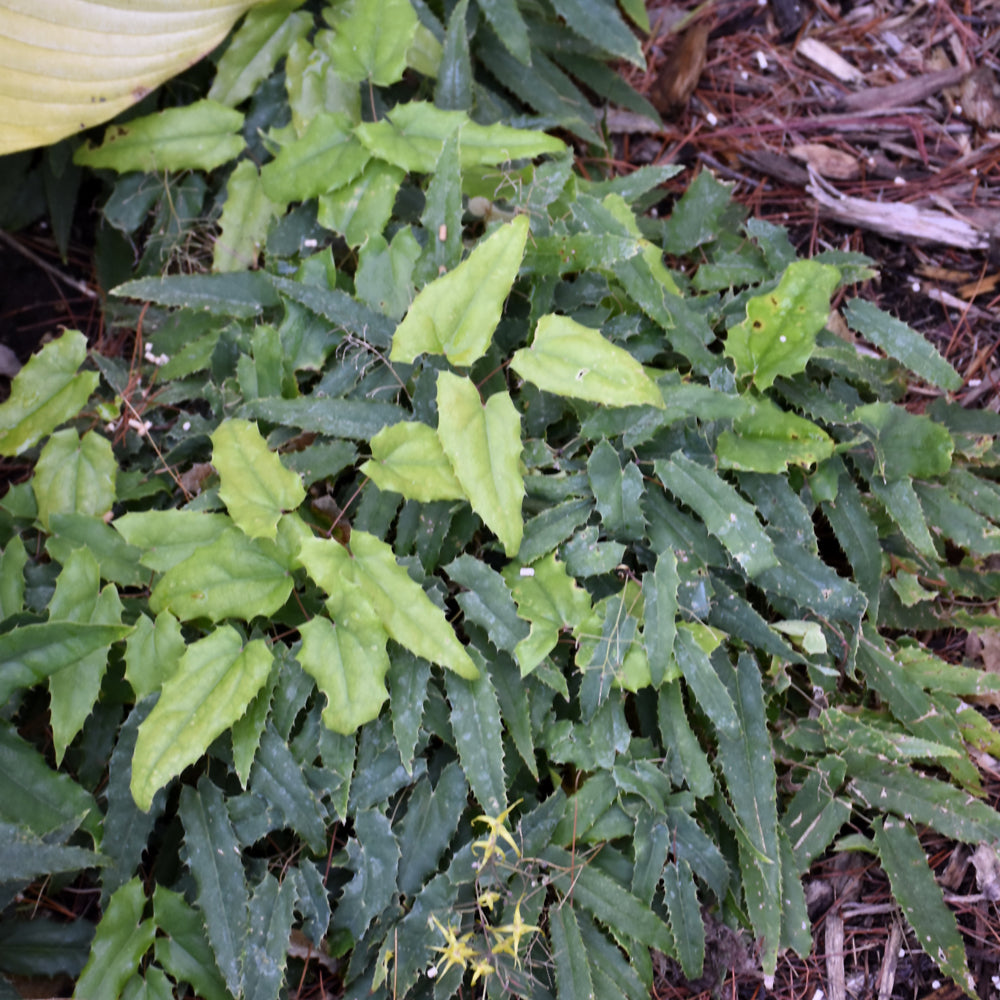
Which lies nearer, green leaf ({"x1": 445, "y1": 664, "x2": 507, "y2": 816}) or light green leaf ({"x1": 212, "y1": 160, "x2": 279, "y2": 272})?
green leaf ({"x1": 445, "y1": 664, "x2": 507, "y2": 816})

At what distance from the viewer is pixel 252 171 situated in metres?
1.79

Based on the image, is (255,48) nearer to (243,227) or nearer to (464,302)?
(243,227)

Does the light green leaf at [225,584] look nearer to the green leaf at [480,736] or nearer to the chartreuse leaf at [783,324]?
the green leaf at [480,736]

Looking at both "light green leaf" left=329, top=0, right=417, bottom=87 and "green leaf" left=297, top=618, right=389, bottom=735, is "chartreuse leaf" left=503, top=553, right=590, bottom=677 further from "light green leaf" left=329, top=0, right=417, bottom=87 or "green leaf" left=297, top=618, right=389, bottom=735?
"light green leaf" left=329, top=0, right=417, bottom=87

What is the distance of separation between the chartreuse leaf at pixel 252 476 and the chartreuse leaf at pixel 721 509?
2.16 ft

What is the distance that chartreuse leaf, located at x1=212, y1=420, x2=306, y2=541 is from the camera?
54.7 inches

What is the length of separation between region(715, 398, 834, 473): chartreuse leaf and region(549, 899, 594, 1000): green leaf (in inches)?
32.4

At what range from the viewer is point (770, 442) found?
57.8 inches

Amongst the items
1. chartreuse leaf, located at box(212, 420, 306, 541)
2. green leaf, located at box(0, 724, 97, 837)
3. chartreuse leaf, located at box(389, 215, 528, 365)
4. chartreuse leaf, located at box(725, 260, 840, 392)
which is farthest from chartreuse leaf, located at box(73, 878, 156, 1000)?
chartreuse leaf, located at box(725, 260, 840, 392)

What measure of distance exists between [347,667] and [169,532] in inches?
16.1

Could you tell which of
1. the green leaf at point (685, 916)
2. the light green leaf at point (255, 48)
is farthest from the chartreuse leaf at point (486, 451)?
the light green leaf at point (255, 48)

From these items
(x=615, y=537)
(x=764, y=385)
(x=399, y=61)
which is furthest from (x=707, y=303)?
(x=399, y=61)

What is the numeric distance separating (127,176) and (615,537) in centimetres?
143

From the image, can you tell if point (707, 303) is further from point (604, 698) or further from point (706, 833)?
point (706, 833)
